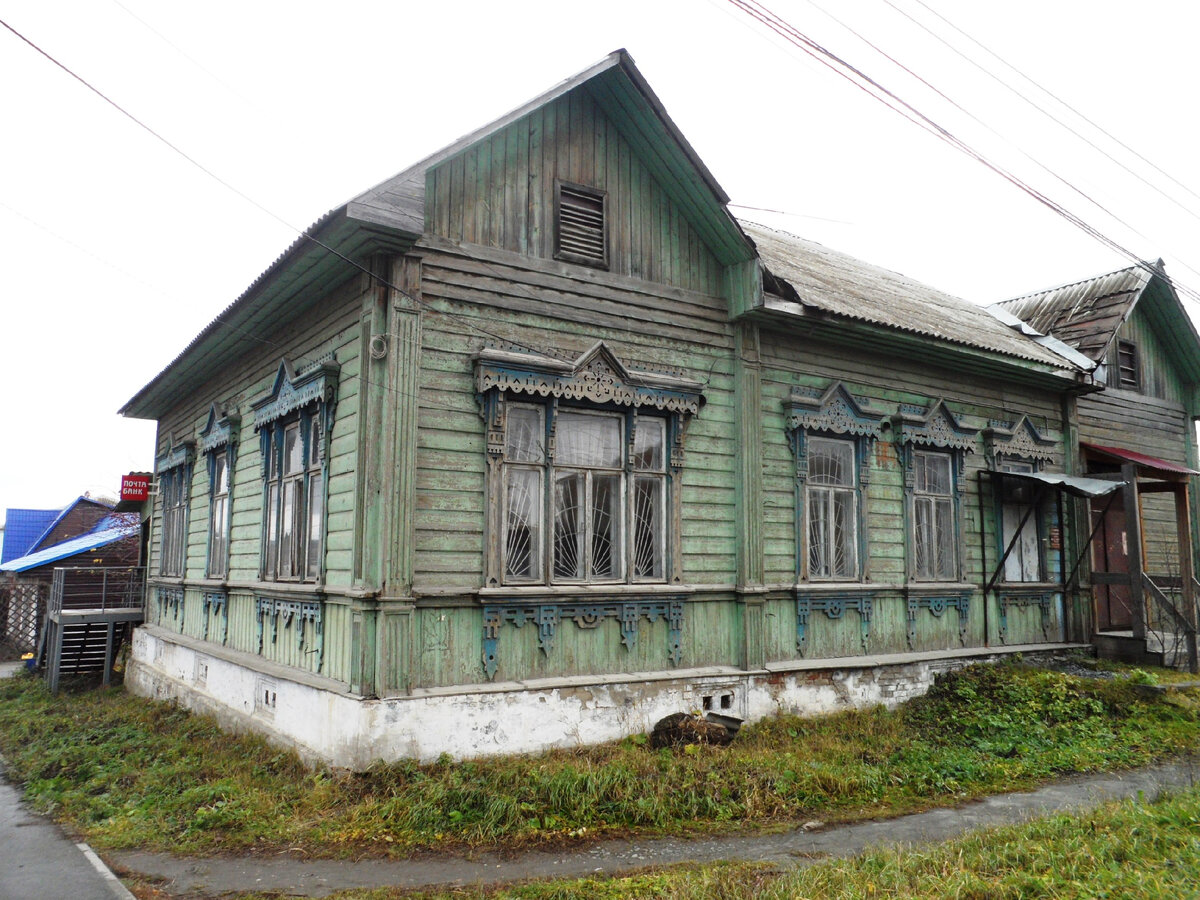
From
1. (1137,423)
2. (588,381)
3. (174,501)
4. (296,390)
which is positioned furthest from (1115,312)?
(174,501)

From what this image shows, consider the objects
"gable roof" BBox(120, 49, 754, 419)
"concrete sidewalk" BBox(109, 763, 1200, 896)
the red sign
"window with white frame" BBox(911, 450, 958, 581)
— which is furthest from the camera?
the red sign

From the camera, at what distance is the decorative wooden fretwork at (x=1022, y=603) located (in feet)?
39.5

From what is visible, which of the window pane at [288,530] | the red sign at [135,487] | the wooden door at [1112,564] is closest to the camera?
the window pane at [288,530]

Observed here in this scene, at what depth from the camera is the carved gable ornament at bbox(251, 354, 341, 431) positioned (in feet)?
28.1

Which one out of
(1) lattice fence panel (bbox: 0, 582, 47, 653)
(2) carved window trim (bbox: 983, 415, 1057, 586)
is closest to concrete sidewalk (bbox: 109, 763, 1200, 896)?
(2) carved window trim (bbox: 983, 415, 1057, 586)

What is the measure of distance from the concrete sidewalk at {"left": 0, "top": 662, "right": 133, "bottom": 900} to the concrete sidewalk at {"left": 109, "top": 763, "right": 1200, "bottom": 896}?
0.71 ft

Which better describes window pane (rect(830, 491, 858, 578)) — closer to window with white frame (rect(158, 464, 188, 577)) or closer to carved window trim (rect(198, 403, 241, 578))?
carved window trim (rect(198, 403, 241, 578))

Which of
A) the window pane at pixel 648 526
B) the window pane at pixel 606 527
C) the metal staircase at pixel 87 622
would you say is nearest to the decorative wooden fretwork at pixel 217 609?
the metal staircase at pixel 87 622

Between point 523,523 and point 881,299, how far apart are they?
6.82 m

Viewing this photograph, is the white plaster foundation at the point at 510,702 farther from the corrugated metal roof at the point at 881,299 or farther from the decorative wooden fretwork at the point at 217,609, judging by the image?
the corrugated metal roof at the point at 881,299

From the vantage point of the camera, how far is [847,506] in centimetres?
1075

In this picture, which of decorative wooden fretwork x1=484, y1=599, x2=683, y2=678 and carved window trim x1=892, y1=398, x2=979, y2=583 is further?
carved window trim x1=892, y1=398, x2=979, y2=583

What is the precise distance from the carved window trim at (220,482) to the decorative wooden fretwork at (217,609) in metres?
0.26

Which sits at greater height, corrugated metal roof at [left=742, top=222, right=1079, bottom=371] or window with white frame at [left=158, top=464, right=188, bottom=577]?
corrugated metal roof at [left=742, top=222, right=1079, bottom=371]
